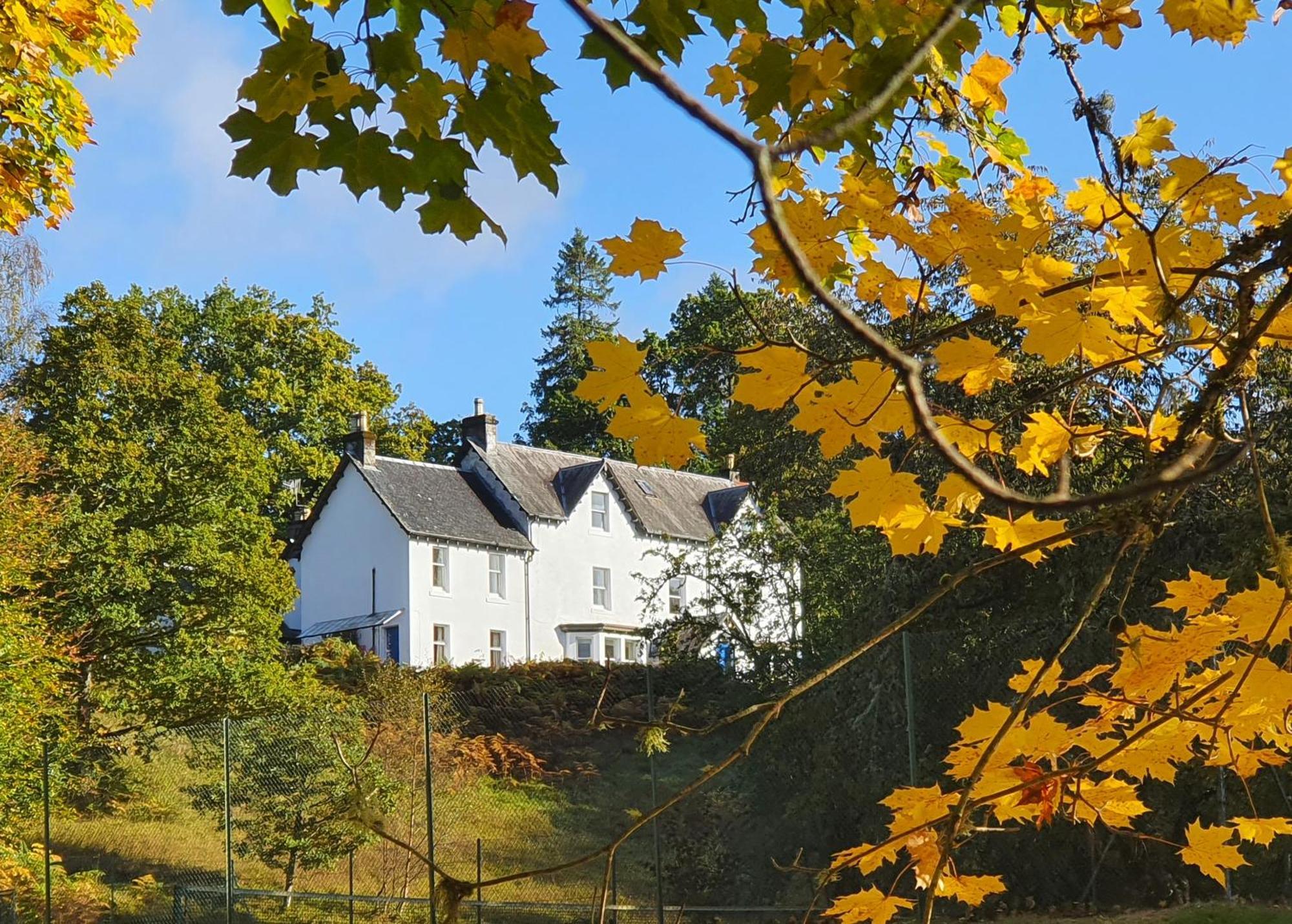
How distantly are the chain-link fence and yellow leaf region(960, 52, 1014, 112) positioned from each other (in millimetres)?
3883

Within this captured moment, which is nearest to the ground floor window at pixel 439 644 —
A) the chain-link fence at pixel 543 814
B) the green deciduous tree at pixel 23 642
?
the chain-link fence at pixel 543 814

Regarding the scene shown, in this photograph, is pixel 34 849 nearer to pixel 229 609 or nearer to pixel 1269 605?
pixel 229 609

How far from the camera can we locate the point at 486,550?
30109mm

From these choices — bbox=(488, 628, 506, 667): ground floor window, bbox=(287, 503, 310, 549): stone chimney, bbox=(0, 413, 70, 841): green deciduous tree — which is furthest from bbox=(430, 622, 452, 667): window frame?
bbox=(0, 413, 70, 841): green deciduous tree

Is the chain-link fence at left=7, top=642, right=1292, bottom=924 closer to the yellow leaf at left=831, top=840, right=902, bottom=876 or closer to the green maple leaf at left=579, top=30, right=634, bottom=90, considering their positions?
the green maple leaf at left=579, top=30, right=634, bottom=90

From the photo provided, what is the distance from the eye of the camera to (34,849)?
1408cm

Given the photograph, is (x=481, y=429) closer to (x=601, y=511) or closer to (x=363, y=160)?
(x=601, y=511)

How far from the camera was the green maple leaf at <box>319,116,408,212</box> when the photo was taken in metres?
2.45

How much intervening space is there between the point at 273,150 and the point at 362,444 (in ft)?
91.5

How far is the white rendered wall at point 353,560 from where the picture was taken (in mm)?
28672

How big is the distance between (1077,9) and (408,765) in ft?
43.7

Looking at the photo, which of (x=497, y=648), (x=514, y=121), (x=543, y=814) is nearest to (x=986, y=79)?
(x=514, y=121)

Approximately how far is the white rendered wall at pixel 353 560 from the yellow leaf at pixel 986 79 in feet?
86.7

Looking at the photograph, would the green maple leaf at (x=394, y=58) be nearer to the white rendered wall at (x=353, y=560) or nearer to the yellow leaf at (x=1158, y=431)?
the yellow leaf at (x=1158, y=431)
